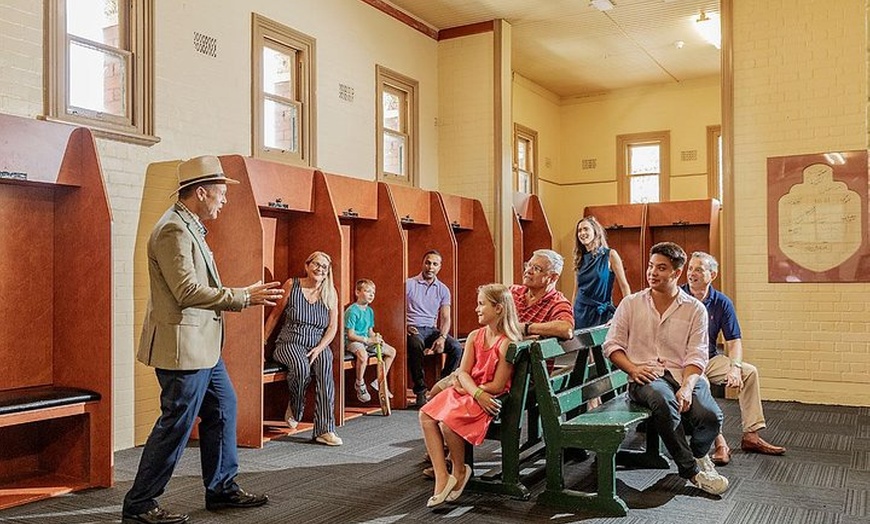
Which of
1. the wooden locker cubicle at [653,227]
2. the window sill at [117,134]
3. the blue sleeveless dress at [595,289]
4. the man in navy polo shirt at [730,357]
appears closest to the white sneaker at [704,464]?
the man in navy polo shirt at [730,357]

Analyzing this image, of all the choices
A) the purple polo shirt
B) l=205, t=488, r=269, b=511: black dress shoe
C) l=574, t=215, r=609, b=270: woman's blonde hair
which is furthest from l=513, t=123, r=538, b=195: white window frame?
l=205, t=488, r=269, b=511: black dress shoe

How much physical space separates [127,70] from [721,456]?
14.4 ft

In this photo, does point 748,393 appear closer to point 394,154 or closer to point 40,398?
point 40,398

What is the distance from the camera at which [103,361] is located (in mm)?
4129

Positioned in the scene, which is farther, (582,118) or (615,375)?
(582,118)

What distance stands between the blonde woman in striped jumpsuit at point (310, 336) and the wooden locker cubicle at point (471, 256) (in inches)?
102

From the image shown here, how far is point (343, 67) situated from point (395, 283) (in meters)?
2.14

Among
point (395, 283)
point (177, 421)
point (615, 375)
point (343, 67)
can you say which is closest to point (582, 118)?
point (343, 67)

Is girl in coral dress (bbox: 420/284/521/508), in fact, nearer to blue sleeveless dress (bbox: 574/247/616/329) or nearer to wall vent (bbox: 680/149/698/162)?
blue sleeveless dress (bbox: 574/247/616/329)

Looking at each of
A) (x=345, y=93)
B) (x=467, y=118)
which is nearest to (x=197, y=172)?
(x=345, y=93)

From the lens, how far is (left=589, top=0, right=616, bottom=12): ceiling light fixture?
7.89 meters

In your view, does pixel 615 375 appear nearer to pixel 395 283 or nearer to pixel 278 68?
pixel 395 283

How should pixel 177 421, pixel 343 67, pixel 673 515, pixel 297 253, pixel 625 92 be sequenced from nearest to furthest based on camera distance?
pixel 177 421, pixel 673 515, pixel 297 253, pixel 343 67, pixel 625 92

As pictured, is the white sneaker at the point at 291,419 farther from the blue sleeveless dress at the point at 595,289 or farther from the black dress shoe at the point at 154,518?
the blue sleeveless dress at the point at 595,289
